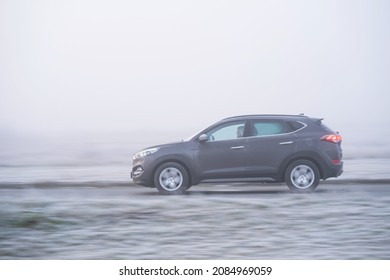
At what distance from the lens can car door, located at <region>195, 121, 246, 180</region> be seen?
42.5 feet

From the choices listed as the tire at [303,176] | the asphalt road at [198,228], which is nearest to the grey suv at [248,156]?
Result: the tire at [303,176]

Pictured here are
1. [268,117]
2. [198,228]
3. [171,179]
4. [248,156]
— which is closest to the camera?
[198,228]

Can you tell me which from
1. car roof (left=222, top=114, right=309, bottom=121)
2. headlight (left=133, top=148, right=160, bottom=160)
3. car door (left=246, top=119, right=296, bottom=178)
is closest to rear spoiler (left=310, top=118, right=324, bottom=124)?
car roof (left=222, top=114, right=309, bottom=121)

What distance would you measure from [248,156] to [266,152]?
319 millimetres

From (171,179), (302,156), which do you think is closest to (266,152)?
(302,156)

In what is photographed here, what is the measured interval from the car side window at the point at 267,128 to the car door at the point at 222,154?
254mm

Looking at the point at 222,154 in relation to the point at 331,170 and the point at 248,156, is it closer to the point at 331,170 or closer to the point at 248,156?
the point at 248,156

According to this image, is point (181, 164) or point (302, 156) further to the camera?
point (181, 164)

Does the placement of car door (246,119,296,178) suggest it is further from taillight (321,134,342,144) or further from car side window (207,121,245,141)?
taillight (321,134,342,144)

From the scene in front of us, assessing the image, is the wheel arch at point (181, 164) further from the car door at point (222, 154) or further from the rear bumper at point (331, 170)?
the rear bumper at point (331, 170)

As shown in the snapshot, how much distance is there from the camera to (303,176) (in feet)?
42.5

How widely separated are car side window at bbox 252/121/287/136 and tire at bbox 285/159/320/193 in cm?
64

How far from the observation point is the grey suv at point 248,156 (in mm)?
12922
